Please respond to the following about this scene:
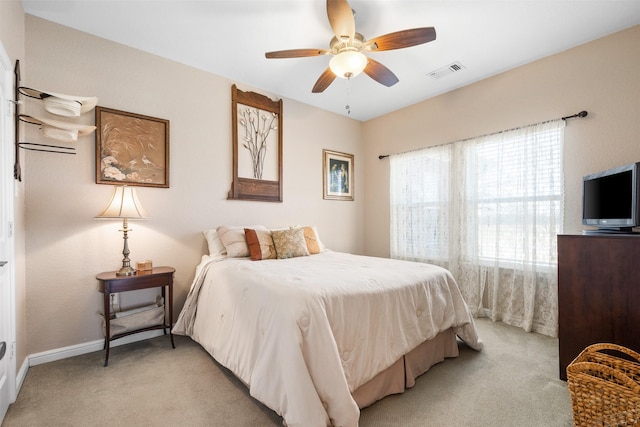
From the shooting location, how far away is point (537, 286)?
2947mm

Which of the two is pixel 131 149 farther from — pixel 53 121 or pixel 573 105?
pixel 573 105

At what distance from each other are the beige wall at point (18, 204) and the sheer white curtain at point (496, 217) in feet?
12.9

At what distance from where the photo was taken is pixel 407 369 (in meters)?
1.95

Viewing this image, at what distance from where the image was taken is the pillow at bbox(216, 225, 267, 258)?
9.50 feet

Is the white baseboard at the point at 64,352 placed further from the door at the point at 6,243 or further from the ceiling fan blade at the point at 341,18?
the ceiling fan blade at the point at 341,18

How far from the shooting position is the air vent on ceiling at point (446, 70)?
3.07 m

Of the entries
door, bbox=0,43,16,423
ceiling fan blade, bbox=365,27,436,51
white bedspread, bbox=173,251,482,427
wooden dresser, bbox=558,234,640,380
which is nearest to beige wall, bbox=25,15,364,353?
door, bbox=0,43,16,423

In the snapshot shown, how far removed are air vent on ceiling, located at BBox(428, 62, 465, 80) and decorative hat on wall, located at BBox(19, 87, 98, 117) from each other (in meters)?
3.29

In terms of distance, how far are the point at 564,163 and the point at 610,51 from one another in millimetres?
997

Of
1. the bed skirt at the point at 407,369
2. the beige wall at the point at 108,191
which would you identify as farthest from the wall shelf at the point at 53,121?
the bed skirt at the point at 407,369

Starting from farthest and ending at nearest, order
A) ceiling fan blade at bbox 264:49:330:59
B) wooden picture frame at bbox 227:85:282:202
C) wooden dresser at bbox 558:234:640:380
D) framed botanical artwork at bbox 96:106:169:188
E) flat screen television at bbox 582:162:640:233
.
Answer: wooden picture frame at bbox 227:85:282:202 → framed botanical artwork at bbox 96:106:169:188 → ceiling fan blade at bbox 264:49:330:59 → flat screen television at bbox 582:162:640:233 → wooden dresser at bbox 558:234:640:380

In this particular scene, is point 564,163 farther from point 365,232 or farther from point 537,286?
point 365,232

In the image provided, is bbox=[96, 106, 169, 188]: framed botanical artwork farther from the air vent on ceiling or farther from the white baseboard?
the air vent on ceiling

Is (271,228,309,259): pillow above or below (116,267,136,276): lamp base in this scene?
above
